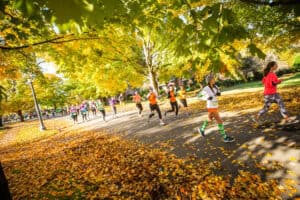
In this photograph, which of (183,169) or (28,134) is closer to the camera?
(183,169)

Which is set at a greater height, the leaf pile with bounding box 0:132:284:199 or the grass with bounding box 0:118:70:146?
the grass with bounding box 0:118:70:146

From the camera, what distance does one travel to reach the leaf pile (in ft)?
12.2

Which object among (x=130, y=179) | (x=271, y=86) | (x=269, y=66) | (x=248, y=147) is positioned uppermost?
(x=269, y=66)

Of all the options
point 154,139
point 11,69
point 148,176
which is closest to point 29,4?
point 148,176

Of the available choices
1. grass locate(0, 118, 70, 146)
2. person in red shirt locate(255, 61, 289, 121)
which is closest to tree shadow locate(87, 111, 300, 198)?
person in red shirt locate(255, 61, 289, 121)

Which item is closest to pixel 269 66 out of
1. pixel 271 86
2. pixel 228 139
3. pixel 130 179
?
pixel 271 86

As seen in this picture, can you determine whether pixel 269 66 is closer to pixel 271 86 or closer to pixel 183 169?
pixel 271 86

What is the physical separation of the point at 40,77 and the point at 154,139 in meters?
8.04

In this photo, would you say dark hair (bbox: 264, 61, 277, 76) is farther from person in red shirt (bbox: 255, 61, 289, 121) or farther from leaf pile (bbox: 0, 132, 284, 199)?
leaf pile (bbox: 0, 132, 284, 199)

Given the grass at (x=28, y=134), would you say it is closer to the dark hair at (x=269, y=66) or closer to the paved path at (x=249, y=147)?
the paved path at (x=249, y=147)

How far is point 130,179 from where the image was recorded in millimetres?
4887

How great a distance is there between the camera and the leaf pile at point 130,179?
371 cm

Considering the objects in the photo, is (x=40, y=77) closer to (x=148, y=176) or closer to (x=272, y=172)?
(x=148, y=176)

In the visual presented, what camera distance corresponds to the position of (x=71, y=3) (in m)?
1.08
